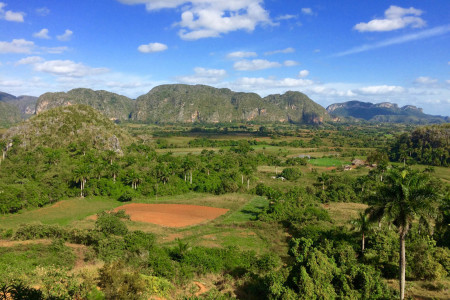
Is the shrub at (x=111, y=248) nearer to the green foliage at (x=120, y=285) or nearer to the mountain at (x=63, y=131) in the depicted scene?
the green foliage at (x=120, y=285)

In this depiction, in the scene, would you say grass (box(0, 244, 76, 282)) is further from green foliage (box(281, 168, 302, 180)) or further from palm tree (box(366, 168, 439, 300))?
green foliage (box(281, 168, 302, 180))

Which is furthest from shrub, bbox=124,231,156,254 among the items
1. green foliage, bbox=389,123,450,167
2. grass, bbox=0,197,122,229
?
green foliage, bbox=389,123,450,167

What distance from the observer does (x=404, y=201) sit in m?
14.2

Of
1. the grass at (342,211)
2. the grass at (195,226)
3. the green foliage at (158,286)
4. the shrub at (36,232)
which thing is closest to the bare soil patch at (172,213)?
the grass at (195,226)

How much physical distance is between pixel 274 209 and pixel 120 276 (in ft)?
74.0

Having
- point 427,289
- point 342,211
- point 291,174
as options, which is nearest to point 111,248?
point 427,289

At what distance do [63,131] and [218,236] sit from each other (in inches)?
2531

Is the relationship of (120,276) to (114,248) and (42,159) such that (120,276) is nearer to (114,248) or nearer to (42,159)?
(114,248)

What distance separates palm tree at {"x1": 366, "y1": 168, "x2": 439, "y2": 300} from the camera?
45.5 ft

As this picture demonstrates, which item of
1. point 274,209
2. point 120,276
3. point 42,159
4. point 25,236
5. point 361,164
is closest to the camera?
point 120,276

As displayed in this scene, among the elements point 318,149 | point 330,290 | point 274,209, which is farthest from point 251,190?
point 318,149

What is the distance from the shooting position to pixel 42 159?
183 ft

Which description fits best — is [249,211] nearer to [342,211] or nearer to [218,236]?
[218,236]

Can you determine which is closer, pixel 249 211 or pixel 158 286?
pixel 158 286
